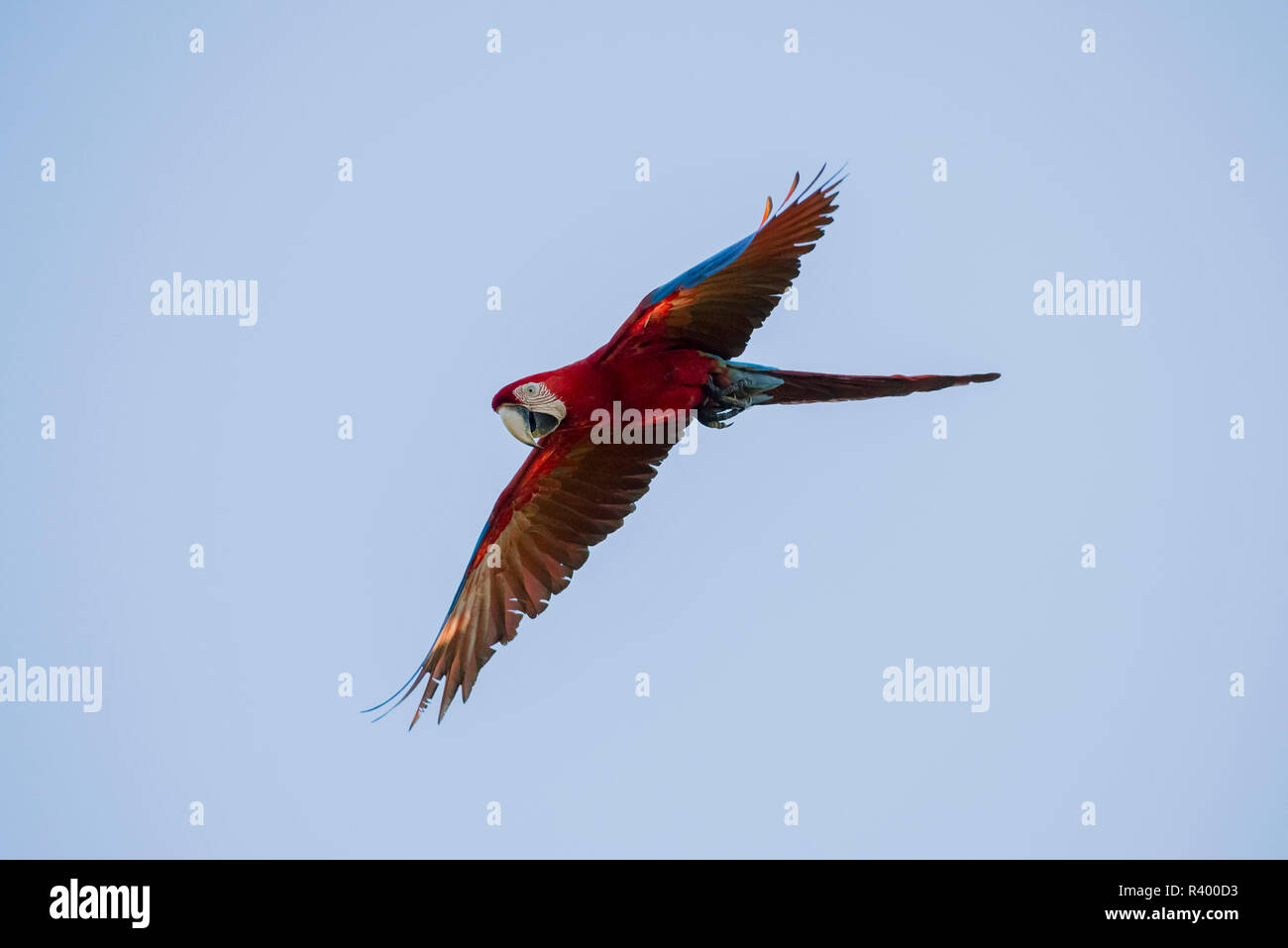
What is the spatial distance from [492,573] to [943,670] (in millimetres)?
4381

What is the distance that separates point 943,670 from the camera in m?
11.4

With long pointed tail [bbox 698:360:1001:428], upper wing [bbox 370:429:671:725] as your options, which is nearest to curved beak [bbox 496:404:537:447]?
upper wing [bbox 370:429:671:725]

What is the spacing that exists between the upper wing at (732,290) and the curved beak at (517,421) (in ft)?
1.90

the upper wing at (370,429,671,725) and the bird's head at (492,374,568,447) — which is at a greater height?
the bird's head at (492,374,568,447)

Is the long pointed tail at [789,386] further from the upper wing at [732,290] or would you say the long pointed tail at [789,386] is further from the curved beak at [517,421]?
the curved beak at [517,421]

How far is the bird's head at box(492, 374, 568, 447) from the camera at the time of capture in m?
8.00

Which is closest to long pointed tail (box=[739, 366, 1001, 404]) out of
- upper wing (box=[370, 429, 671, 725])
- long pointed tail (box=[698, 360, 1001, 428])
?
long pointed tail (box=[698, 360, 1001, 428])

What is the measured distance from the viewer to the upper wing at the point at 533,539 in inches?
342

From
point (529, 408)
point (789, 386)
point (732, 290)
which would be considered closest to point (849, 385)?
point (789, 386)

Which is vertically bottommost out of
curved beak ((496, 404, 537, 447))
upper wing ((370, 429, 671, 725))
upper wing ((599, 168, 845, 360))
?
upper wing ((370, 429, 671, 725))

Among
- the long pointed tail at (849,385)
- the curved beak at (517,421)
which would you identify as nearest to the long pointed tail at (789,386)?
the long pointed tail at (849,385)

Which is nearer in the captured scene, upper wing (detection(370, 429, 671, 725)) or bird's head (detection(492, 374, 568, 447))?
bird's head (detection(492, 374, 568, 447))

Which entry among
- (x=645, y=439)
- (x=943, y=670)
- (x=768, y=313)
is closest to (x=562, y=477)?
(x=645, y=439)

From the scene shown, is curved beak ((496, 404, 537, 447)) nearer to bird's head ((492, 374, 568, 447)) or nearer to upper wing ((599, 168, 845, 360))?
bird's head ((492, 374, 568, 447))
